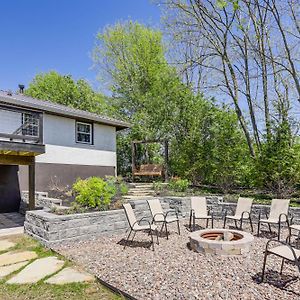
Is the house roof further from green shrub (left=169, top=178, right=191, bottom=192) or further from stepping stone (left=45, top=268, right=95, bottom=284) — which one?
stepping stone (left=45, top=268, right=95, bottom=284)

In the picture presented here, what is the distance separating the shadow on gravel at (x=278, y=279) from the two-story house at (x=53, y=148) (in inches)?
284

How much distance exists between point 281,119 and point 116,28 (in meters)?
17.6

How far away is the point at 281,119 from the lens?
389 inches

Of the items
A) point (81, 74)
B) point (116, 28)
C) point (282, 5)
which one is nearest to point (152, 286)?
point (282, 5)

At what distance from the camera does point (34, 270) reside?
507cm

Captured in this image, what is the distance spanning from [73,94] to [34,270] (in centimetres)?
2151

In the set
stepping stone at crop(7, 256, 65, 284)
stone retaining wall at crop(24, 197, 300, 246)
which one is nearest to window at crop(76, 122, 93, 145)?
stone retaining wall at crop(24, 197, 300, 246)

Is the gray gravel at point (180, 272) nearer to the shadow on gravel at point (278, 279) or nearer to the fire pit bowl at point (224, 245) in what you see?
the shadow on gravel at point (278, 279)

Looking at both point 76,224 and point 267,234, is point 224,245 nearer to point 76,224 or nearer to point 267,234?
point 267,234

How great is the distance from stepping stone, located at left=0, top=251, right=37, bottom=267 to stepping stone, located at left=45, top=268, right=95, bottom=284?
120cm

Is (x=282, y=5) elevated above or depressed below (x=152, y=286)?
above

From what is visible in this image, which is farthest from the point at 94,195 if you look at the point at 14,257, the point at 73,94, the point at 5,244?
the point at 73,94

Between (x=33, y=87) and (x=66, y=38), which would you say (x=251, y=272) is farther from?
(x=33, y=87)

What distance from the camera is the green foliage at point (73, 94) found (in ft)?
80.6
